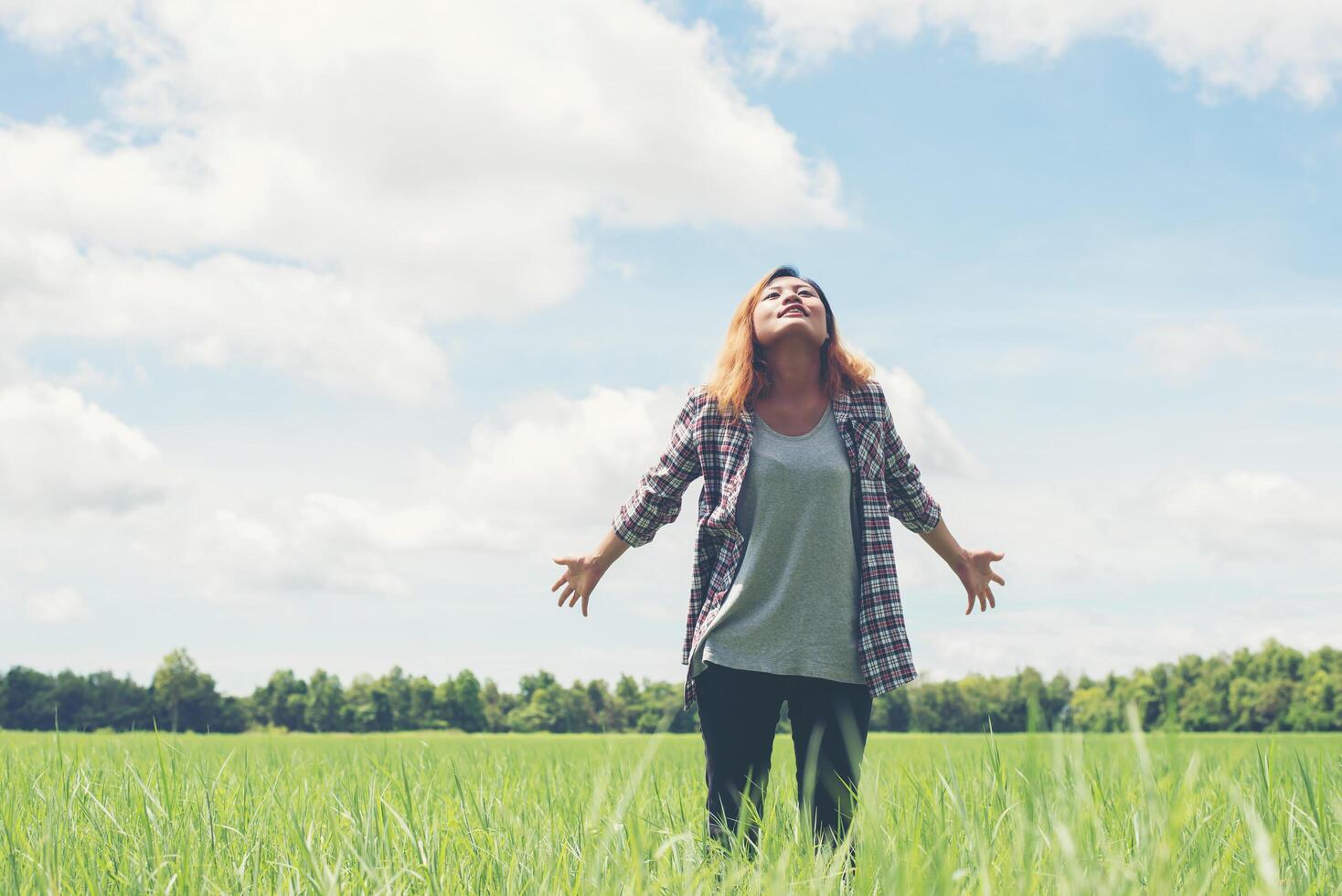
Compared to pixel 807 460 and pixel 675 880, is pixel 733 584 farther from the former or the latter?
pixel 675 880

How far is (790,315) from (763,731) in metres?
1.52

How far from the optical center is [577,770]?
24.6 feet

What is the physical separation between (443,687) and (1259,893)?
213 ft

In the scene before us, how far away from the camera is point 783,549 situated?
3578 millimetres

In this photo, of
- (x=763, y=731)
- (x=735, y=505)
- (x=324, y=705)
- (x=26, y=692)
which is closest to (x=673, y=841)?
(x=763, y=731)

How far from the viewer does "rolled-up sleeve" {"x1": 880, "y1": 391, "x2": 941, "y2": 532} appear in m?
3.98

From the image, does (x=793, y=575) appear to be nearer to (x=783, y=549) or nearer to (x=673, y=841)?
(x=783, y=549)

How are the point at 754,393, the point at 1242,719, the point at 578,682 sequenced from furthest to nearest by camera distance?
the point at 1242,719
the point at 578,682
the point at 754,393

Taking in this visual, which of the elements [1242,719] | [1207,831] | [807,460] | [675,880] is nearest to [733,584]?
[807,460]

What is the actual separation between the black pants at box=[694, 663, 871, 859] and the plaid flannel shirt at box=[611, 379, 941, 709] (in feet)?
0.50

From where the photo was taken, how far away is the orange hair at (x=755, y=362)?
3.81 metres

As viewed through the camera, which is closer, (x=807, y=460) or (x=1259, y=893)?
(x=1259, y=893)

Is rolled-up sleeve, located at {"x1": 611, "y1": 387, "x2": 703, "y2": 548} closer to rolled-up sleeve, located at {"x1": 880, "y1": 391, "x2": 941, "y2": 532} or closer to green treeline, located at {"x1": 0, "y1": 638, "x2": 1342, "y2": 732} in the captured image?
rolled-up sleeve, located at {"x1": 880, "y1": 391, "x2": 941, "y2": 532}

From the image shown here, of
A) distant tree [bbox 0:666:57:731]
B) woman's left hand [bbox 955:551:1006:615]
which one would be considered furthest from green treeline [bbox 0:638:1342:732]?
woman's left hand [bbox 955:551:1006:615]
